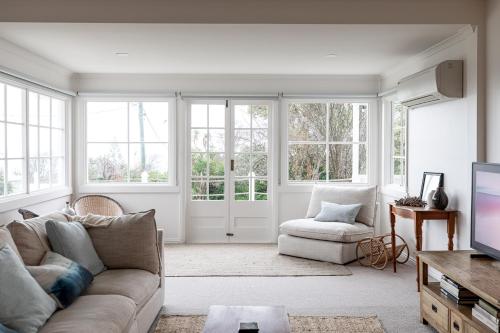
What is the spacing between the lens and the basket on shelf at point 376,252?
4.97 metres

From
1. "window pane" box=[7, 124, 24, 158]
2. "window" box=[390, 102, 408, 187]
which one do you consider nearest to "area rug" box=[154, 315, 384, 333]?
"window pane" box=[7, 124, 24, 158]

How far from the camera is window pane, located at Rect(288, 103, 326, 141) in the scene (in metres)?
6.42

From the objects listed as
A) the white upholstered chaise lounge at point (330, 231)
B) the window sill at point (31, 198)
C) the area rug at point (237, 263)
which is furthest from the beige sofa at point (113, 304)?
→ the white upholstered chaise lounge at point (330, 231)

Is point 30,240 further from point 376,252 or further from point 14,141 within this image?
point 376,252

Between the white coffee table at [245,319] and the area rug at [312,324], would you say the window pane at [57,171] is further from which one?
the white coffee table at [245,319]

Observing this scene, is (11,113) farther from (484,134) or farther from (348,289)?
(484,134)

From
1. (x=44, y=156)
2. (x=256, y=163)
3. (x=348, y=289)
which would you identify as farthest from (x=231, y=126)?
(x=348, y=289)

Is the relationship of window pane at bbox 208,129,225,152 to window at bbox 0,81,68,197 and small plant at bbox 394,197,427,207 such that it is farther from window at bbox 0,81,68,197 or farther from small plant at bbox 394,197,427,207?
small plant at bbox 394,197,427,207

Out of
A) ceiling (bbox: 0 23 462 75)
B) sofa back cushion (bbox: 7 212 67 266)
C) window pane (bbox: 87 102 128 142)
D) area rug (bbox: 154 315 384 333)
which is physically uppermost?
ceiling (bbox: 0 23 462 75)

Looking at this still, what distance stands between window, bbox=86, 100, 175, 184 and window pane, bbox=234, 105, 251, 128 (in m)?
0.90

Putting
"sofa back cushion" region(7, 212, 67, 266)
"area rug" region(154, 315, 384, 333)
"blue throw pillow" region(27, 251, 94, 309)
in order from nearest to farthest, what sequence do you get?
"blue throw pillow" region(27, 251, 94, 309) < "sofa back cushion" region(7, 212, 67, 266) < "area rug" region(154, 315, 384, 333)

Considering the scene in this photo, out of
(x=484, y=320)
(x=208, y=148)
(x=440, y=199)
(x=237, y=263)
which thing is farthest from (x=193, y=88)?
(x=484, y=320)

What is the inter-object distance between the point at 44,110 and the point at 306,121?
10.7 ft

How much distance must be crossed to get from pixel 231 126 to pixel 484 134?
11.1 ft
